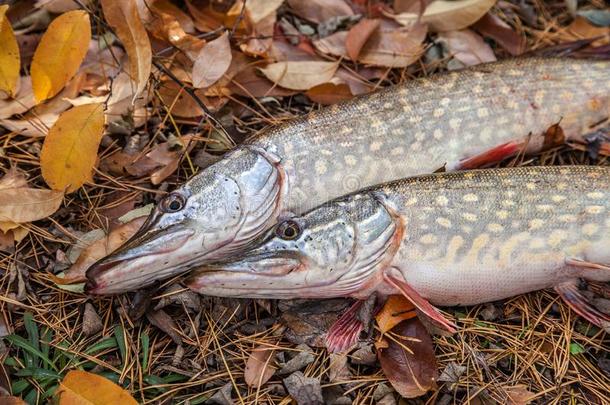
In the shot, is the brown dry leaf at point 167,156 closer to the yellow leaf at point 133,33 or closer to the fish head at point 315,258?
the yellow leaf at point 133,33

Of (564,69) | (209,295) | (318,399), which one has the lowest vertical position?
(318,399)

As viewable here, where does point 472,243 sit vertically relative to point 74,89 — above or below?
below

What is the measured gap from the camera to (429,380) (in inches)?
104

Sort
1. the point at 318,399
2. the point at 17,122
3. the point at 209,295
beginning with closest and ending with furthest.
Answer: the point at 318,399, the point at 209,295, the point at 17,122

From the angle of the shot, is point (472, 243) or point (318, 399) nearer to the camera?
point (318, 399)

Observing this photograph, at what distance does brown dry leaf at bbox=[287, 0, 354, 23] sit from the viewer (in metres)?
3.95

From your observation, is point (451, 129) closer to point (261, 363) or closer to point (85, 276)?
point (261, 363)

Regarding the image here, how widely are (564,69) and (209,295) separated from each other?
226 cm

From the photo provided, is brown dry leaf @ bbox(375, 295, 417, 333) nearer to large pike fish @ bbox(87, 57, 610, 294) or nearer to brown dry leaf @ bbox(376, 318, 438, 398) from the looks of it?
brown dry leaf @ bbox(376, 318, 438, 398)

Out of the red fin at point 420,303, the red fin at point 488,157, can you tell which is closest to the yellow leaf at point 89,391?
the red fin at point 420,303

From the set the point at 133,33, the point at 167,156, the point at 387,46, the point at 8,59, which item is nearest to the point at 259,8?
the point at 387,46

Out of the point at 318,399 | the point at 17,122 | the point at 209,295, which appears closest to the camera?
the point at 318,399

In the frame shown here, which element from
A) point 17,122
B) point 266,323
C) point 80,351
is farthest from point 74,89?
point 266,323

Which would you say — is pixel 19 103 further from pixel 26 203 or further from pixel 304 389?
pixel 304 389
